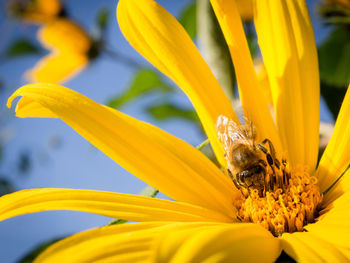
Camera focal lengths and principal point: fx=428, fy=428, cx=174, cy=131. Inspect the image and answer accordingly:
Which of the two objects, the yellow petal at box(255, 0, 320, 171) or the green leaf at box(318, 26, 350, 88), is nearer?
the yellow petal at box(255, 0, 320, 171)

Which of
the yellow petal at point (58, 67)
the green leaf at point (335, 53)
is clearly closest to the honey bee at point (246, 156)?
the green leaf at point (335, 53)

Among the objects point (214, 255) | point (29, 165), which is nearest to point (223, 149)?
point (214, 255)

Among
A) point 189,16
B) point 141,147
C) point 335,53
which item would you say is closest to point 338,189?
point 141,147

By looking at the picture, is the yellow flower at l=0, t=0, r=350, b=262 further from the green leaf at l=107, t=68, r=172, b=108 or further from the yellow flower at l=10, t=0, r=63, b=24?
the yellow flower at l=10, t=0, r=63, b=24

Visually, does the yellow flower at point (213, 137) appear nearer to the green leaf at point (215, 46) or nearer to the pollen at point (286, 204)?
the pollen at point (286, 204)

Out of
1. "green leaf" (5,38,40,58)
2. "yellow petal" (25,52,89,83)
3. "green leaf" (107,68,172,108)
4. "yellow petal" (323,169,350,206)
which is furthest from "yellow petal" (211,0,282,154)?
"green leaf" (5,38,40,58)
